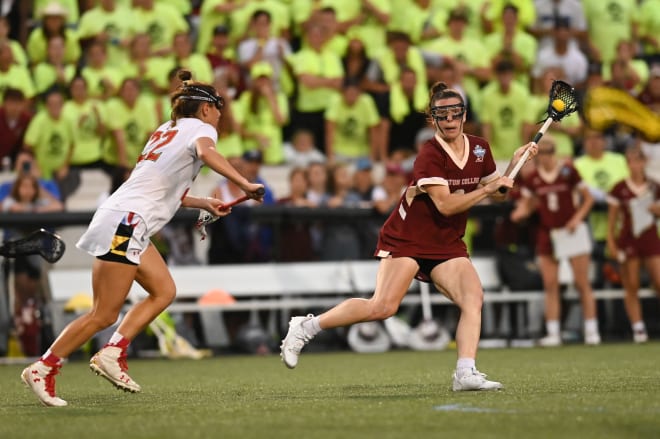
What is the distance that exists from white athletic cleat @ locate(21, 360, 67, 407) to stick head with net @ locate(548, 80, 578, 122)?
377 cm

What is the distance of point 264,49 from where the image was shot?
17375 millimetres

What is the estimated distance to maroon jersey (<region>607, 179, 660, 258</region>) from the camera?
1528 centimetres

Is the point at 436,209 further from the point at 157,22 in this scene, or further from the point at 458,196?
the point at 157,22

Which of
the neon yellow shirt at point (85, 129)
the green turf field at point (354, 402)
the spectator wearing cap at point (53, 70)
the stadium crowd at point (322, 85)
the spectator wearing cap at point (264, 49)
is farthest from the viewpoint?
the spectator wearing cap at point (264, 49)

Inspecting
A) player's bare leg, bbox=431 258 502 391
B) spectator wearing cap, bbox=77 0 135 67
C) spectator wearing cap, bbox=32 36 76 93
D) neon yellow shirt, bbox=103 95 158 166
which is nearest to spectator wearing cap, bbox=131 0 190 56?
spectator wearing cap, bbox=77 0 135 67

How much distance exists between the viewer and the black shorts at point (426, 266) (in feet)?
27.9

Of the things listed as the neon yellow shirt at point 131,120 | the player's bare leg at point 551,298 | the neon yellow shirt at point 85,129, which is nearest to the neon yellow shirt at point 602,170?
the player's bare leg at point 551,298

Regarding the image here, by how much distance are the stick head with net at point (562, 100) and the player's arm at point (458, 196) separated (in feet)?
3.48

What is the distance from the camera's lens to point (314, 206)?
15.3 meters

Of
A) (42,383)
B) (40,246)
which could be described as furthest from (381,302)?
(40,246)

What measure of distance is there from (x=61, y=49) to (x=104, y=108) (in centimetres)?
104

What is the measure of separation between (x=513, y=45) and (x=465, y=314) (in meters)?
10.5

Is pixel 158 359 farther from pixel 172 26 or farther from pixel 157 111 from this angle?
pixel 172 26

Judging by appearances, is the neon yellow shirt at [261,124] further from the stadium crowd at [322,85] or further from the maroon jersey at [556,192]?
the maroon jersey at [556,192]
